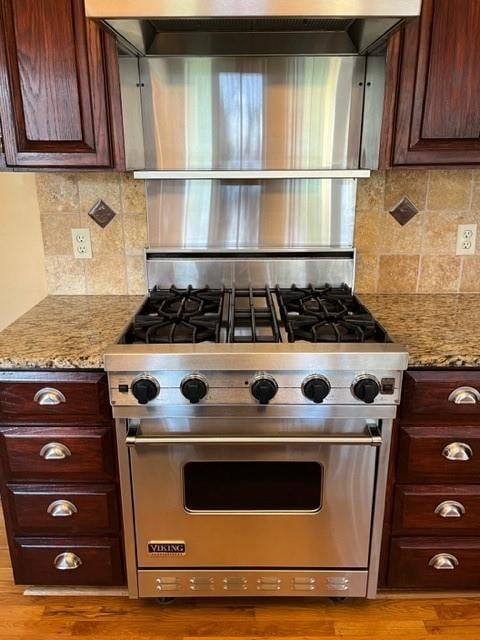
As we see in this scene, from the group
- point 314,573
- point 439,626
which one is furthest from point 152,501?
point 439,626

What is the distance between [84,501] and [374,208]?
56.8 inches

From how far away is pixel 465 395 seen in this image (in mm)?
1360

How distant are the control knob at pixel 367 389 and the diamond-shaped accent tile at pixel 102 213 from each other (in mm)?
1144

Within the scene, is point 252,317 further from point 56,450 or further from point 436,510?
point 436,510

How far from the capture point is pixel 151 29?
61.6 inches

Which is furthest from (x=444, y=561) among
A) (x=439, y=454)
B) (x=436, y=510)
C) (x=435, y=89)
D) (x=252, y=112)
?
(x=252, y=112)

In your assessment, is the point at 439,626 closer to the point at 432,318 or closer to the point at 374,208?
the point at 432,318

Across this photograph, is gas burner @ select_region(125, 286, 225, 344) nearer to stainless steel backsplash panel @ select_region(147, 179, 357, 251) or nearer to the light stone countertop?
the light stone countertop

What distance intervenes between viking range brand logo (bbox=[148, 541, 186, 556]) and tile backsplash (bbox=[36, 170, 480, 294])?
3.08 feet

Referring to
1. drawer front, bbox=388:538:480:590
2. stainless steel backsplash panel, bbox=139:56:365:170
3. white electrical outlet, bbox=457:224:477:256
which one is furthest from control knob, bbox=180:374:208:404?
white electrical outlet, bbox=457:224:477:256

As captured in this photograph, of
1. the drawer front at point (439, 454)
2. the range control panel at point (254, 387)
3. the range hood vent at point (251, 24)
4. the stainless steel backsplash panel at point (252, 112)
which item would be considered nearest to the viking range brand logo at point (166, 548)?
the range control panel at point (254, 387)

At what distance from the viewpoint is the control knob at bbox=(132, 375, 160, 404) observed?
128cm

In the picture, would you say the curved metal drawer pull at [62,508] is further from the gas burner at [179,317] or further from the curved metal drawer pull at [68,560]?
the gas burner at [179,317]

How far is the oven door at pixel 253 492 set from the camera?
1.36 metres
